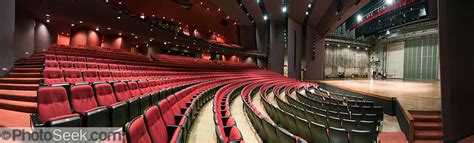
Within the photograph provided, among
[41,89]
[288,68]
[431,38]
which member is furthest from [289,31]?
[41,89]

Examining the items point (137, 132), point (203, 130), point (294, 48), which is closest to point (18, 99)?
point (203, 130)

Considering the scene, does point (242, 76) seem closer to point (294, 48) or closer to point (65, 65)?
point (294, 48)

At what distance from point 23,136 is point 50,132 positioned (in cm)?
19

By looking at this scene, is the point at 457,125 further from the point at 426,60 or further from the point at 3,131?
the point at 426,60

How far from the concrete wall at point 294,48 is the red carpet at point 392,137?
4.38 m

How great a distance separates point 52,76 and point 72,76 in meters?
0.18

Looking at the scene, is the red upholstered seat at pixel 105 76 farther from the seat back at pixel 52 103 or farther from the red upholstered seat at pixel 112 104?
the seat back at pixel 52 103

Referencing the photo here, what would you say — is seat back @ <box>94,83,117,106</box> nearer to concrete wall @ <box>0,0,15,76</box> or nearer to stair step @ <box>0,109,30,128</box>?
stair step @ <box>0,109,30,128</box>

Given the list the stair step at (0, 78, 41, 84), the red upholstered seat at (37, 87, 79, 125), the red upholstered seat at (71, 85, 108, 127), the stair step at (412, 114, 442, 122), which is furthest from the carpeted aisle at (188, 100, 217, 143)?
the stair step at (412, 114, 442, 122)

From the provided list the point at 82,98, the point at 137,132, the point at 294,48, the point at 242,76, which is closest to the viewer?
the point at 137,132

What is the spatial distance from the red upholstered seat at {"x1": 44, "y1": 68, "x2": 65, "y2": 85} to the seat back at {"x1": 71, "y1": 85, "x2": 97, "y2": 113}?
695 mm

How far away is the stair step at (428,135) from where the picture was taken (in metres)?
2.00

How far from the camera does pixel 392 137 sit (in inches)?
79.2

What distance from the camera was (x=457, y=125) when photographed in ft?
5.97
